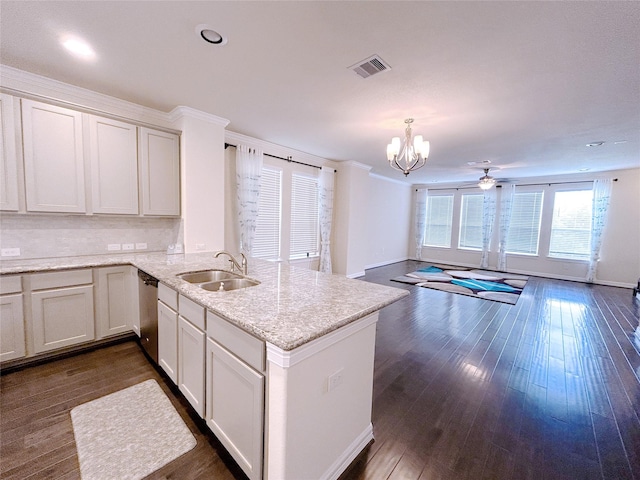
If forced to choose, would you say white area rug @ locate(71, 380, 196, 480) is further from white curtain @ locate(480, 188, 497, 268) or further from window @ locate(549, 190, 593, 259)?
window @ locate(549, 190, 593, 259)

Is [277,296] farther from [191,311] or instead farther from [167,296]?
[167,296]

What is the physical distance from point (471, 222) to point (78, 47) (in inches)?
365

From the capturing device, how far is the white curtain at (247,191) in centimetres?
406

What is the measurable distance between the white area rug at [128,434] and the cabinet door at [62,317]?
912mm

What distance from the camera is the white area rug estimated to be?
151 cm

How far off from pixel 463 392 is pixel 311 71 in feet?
10.2

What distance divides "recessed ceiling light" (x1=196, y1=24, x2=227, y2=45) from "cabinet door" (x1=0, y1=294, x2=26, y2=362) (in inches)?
104

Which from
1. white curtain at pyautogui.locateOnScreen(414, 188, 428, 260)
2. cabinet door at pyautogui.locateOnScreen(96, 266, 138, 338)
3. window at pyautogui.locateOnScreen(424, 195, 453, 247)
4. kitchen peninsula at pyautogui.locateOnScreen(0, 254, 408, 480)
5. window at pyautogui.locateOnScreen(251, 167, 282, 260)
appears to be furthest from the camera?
white curtain at pyautogui.locateOnScreen(414, 188, 428, 260)

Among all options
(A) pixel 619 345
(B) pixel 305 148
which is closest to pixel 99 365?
(B) pixel 305 148

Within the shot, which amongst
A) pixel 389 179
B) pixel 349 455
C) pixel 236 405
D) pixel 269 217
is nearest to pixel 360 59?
pixel 236 405

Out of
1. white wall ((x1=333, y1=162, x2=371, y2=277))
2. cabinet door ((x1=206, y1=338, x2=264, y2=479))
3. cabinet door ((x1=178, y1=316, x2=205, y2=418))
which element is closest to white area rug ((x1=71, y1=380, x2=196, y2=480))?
cabinet door ((x1=178, y1=316, x2=205, y2=418))

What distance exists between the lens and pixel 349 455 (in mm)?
1571

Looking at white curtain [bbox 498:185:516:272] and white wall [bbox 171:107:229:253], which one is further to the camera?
white curtain [bbox 498:185:516:272]

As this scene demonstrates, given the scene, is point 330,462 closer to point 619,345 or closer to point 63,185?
point 63,185
